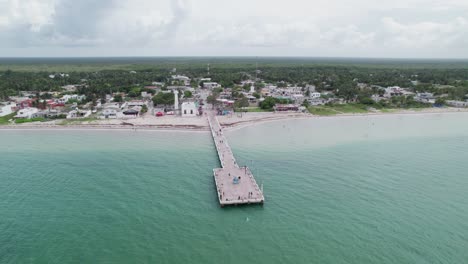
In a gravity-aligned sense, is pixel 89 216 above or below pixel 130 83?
below

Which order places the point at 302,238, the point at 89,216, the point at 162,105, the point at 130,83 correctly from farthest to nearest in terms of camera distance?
the point at 130,83 < the point at 162,105 < the point at 89,216 < the point at 302,238

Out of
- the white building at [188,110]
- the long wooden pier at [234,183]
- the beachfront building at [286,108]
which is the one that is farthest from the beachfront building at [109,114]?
the beachfront building at [286,108]

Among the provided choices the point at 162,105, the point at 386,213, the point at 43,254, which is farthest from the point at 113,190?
the point at 162,105

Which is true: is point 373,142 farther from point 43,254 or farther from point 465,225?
point 43,254

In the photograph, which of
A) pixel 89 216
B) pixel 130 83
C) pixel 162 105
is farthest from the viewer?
pixel 130 83

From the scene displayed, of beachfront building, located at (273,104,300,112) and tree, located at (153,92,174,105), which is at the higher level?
tree, located at (153,92,174,105)

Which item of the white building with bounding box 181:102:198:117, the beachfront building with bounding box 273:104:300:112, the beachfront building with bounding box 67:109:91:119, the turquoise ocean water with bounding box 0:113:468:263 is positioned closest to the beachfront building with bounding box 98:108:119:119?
the beachfront building with bounding box 67:109:91:119

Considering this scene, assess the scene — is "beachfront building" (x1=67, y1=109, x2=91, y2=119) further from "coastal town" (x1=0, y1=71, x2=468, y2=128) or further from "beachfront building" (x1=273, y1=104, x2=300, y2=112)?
"beachfront building" (x1=273, y1=104, x2=300, y2=112)
